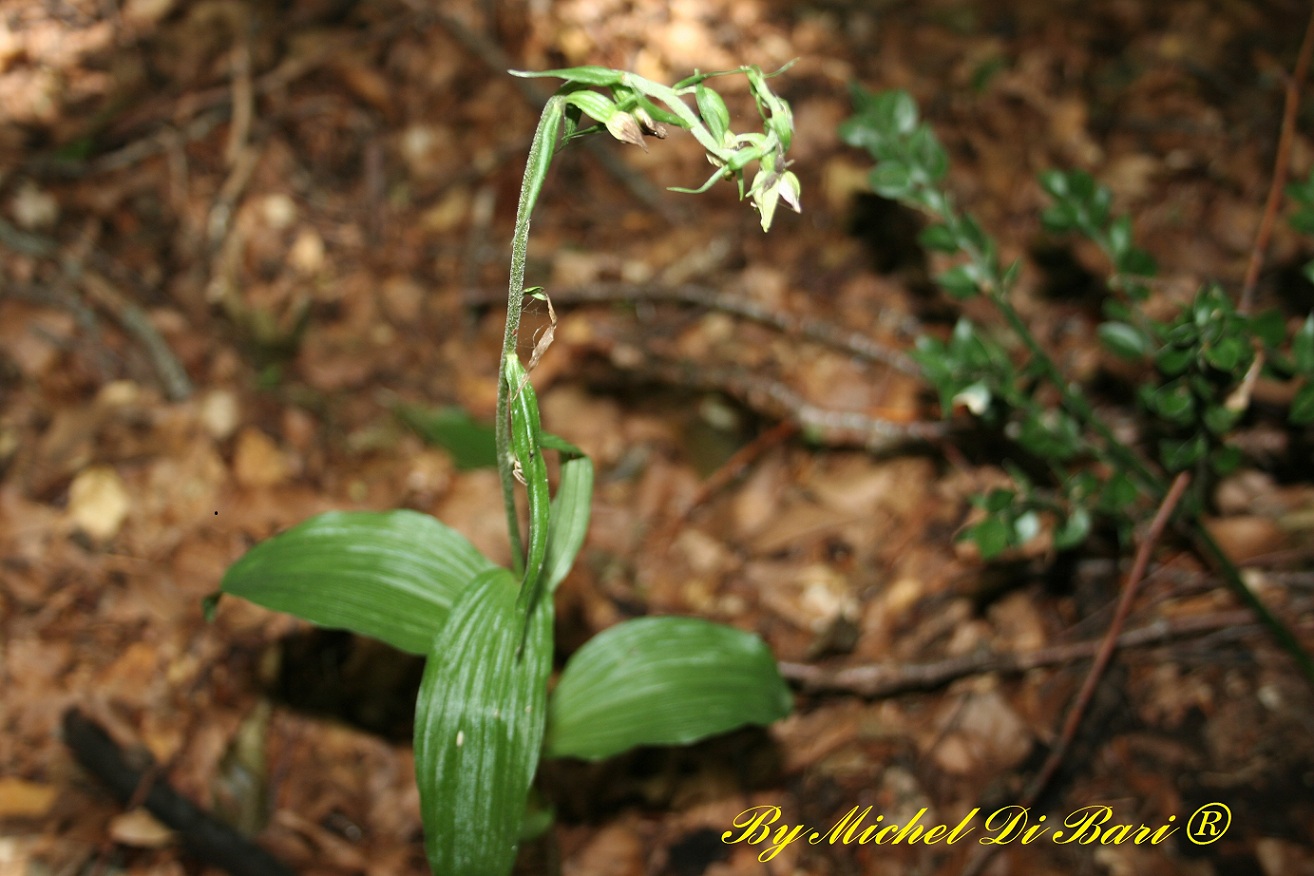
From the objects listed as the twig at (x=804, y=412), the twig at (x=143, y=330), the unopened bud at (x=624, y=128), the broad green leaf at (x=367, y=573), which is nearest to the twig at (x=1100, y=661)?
the twig at (x=804, y=412)

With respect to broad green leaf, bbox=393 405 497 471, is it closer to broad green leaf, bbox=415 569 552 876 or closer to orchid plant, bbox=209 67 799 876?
orchid plant, bbox=209 67 799 876

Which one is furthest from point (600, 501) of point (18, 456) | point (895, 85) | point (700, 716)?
point (895, 85)

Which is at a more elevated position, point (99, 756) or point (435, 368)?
point (435, 368)

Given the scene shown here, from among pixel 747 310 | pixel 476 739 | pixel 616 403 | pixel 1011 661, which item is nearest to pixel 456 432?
pixel 616 403

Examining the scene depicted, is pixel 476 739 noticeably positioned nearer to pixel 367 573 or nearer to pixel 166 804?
pixel 367 573

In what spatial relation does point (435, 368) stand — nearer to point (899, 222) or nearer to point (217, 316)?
point (217, 316)
